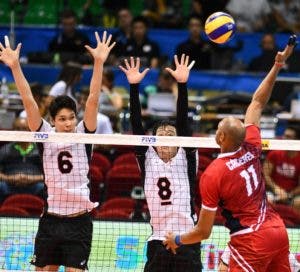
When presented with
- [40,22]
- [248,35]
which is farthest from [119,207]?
[40,22]

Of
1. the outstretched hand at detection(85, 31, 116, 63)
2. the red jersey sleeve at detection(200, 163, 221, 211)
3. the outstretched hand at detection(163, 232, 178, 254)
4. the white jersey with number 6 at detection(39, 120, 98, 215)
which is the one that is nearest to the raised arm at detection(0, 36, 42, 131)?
the white jersey with number 6 at detection(39, 120, 98, 215)

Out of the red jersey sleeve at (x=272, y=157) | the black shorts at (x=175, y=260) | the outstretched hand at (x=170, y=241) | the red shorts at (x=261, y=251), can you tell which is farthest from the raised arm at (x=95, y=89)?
the red jersey sleeve at (x=272, y=157)

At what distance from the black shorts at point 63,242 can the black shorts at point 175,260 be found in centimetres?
72

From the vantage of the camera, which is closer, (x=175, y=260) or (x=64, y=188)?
(x=175, y=260)

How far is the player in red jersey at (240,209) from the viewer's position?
8.79m

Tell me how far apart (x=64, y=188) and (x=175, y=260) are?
1.33 metres

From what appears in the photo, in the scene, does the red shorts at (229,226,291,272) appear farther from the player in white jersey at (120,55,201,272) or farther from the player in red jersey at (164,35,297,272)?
the player in white jersey at (120,55,201,272)

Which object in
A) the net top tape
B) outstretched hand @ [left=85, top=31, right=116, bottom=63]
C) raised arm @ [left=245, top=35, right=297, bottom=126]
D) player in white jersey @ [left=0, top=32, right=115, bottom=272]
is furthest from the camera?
outstretched hand @ [left=85, top=31, right=116, bottom=63]

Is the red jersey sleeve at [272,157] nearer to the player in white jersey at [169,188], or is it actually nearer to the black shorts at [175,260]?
the player in white jersey at [169,188]

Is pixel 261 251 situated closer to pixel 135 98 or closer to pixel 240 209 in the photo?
pixel 240 209

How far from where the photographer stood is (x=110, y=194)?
554 inches

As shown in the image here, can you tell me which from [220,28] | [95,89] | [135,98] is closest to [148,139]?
[135,98]

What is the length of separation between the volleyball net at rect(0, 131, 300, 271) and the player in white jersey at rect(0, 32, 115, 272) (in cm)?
2

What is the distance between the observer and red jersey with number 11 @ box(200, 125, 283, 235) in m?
8.77
